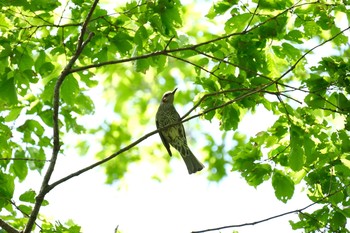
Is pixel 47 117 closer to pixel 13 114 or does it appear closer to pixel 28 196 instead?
pixel 13 114

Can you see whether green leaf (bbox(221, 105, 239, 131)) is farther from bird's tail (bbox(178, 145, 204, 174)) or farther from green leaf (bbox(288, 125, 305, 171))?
bird's tail (bbox(178, 145, 204, 174))

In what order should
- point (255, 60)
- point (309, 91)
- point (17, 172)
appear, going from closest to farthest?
point (309, 91) < point (255, 60) < point (17, 172)

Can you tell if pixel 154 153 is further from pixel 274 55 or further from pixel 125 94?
pixel 274 55

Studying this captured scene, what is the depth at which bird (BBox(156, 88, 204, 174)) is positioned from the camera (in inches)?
277

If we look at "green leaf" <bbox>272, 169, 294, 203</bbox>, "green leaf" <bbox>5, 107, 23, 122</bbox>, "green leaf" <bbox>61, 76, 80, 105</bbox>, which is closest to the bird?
"green leaf" <bbox>5, 107, 23, 122</bbox>

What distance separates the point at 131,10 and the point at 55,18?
109 centimetres

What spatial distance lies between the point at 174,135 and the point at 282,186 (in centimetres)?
264

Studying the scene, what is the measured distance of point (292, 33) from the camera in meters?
4.67

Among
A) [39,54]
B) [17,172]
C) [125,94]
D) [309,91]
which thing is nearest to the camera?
Answer: [309,91]

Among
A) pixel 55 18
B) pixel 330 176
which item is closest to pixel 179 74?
pixel 55 18

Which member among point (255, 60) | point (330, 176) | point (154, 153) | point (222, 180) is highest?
point (154, 153)

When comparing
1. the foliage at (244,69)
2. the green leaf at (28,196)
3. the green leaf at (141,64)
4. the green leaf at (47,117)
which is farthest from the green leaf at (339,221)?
the green leaf at (47,117)

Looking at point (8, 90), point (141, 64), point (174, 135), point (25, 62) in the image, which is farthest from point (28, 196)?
point (174, 135)

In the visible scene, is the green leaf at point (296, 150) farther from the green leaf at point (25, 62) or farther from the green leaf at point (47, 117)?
the green leaf at point (47, 117)
